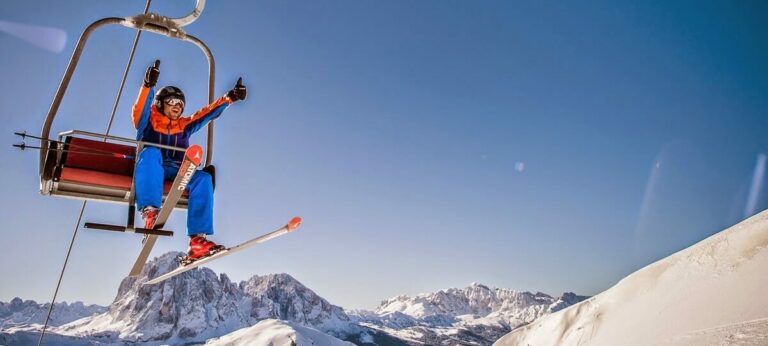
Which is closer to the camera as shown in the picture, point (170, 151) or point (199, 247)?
point (199, 247)

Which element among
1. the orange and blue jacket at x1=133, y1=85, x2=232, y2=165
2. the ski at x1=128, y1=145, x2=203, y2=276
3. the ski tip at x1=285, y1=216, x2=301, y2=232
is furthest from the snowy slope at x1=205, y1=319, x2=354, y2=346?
the ski tip at x1=285, y1=216, x2=301, y2=232

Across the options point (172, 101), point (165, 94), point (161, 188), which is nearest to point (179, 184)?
point (161, 188)

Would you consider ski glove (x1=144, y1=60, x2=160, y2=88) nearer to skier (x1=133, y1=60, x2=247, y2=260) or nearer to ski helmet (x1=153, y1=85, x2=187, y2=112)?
skier (x1=133, y1=60, x2=247, y2=260)

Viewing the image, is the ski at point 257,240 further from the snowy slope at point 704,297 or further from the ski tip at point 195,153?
the snowy slope at point 704,297

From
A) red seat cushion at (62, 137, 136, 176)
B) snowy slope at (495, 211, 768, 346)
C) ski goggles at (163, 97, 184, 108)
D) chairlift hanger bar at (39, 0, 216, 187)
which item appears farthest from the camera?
ski goggles at (163, 97, 184, 108)

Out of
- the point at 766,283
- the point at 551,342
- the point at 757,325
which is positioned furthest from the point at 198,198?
the point at 551,342

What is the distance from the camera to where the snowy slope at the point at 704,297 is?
532cm

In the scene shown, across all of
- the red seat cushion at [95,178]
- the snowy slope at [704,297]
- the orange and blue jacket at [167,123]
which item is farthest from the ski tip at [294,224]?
the snowy slope at [704,297]

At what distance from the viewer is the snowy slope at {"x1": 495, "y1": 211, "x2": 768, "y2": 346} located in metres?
5.32

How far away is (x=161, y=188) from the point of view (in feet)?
17.1

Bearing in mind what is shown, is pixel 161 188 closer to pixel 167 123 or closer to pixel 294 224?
pixel 167 123

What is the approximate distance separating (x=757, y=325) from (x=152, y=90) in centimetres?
749

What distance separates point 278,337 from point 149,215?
154 meters

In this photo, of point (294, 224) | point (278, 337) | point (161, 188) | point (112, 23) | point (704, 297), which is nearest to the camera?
point (112, 23)
